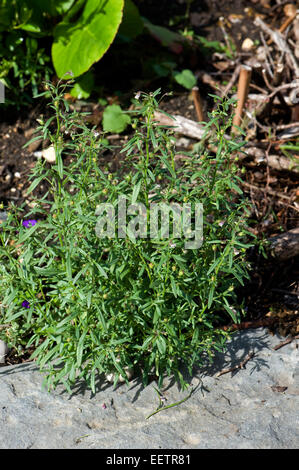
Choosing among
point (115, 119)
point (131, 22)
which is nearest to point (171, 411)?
point (115, 119)

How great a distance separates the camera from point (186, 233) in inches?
95.0

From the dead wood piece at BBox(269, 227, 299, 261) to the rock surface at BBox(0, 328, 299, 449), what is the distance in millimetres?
642

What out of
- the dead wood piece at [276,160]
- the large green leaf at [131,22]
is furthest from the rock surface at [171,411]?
the large green leaf at [131,22]

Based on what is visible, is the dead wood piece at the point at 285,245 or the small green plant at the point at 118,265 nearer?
the small green plant at the point at 118,265

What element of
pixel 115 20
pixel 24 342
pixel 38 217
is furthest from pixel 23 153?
pixel 24 342

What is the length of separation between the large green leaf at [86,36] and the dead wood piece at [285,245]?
5.94ft

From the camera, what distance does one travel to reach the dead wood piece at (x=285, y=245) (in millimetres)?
3367

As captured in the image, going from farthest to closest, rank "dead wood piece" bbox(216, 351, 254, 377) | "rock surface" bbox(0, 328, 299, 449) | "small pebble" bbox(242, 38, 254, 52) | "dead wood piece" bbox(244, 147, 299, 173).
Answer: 1. "small pebble" bbox(242, 38, 254, 52)
2. "dead wood piece" bbox(244, 147, 299, 173)
3. "dead wood piece" bbox(216, 351, 254, 377)
4. "rock surface" bbox(0, 328, 299, 449)

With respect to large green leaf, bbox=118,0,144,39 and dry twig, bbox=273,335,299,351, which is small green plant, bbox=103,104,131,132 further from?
dry twig, bbox=273,335,299,351

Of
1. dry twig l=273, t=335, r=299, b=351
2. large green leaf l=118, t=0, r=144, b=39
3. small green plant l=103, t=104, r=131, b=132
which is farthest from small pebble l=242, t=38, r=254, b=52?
dry twig l=273, t=335, r=299, b=351

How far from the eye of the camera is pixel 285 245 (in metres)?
3.38

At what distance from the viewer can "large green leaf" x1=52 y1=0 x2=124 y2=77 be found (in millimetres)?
4008

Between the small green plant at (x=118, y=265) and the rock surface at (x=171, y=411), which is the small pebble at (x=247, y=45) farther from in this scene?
the rock surface at (x=171, y=411)

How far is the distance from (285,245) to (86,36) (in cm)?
211
